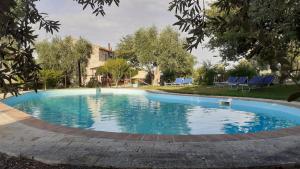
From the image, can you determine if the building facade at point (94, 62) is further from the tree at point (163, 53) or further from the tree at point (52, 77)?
the tree at point (163, 53)

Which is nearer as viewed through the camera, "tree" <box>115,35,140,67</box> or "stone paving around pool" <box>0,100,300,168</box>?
"stone paving around pool" <box>0,100,300,168</box>

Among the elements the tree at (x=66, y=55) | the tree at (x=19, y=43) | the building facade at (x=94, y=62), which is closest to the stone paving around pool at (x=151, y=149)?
the tree at (x=19, y=43)

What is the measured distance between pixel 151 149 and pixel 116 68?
30.2 metres

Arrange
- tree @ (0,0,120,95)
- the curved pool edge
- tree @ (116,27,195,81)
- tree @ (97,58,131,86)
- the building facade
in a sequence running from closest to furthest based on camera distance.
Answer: tree @ (0,0,120,95)
the curved pool edge
tree @ (116,27,195,81)
tree @ (97,58,131,86)
the building facade

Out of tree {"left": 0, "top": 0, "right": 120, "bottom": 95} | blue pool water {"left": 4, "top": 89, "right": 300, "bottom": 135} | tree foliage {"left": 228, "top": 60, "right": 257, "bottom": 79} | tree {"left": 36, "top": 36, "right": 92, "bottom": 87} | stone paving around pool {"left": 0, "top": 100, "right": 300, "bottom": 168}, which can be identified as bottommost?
blue pool water {"left": 4, "top": 89, "right": 300, "bottom": 135}

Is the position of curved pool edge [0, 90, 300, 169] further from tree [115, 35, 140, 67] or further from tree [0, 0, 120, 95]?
tree [115, 35, 140, 67]

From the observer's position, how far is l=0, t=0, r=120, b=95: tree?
226 centimetres

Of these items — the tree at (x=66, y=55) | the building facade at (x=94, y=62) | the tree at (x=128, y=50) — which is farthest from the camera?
the tree at (x=128, y=50)

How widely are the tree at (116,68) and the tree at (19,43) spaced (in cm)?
3286

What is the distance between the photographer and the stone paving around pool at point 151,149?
516 cm

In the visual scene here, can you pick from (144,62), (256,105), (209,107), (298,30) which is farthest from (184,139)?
(144,62)

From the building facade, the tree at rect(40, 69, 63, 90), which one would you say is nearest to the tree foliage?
the building facade

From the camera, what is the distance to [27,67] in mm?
2629

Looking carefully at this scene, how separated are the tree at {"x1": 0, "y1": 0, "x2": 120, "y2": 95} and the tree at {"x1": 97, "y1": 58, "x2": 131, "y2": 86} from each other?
32.9 meters
